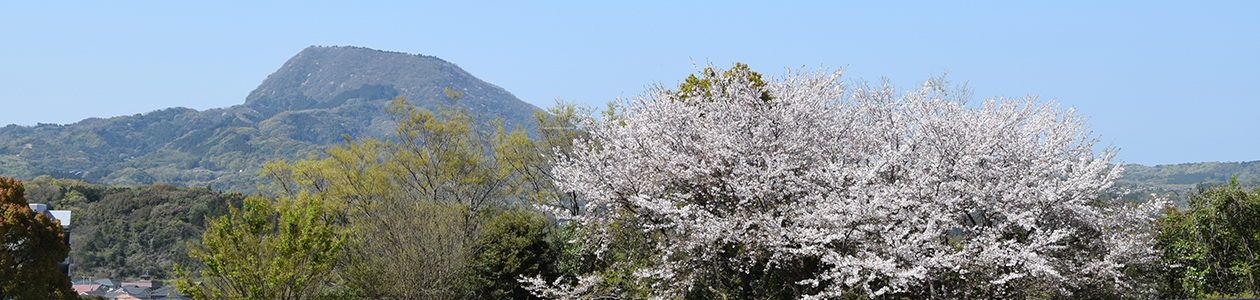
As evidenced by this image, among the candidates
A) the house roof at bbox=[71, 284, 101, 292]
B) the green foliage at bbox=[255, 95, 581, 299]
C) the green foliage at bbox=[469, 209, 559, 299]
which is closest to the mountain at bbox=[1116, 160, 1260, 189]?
the green foliage at bbox=[255, 95, 581, 299]

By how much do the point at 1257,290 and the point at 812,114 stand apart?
8.94 metres

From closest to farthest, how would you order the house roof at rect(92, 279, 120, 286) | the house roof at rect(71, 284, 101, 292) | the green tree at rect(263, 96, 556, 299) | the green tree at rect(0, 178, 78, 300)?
1. the green tree at rect(0, 178, 78, 300)
2. the green tree at rect(263, 96, 556, 299)
3. the house roof at rect(71, 284, 101, 292)
4. the house roof at rect(92, 279, 120, 286)

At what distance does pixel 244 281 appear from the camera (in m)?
13.6

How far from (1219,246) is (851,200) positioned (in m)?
9.60

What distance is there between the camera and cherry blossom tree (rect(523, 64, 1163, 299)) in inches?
468

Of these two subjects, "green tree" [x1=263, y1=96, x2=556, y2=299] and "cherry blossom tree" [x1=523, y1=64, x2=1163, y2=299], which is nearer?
"cherry blossom tree" [x1=523, y1=64, x2=1163, y2=299]

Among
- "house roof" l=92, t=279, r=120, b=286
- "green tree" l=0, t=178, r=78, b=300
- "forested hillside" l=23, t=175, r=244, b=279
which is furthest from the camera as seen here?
"forested hillside" l=23, t=175, r=244, b=279

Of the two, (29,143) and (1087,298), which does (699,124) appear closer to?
(1087,298)

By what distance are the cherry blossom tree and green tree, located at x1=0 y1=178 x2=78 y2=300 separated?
48.4ft

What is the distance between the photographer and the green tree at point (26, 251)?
21.0 metres

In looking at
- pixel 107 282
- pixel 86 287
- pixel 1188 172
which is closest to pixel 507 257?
pixel 86 287

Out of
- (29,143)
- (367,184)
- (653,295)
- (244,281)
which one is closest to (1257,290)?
(653,295)

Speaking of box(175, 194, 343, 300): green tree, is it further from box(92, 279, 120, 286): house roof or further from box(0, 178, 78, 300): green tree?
box(92, 279, 120, 286): house roof

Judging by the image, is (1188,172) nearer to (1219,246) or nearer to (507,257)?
(1219,246)
